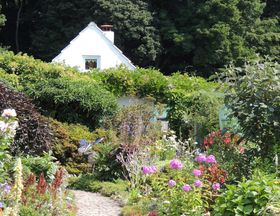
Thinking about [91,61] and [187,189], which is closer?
[187,189]

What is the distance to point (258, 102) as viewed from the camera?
7262 millimetres

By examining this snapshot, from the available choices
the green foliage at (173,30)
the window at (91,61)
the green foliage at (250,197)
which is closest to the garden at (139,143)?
the green foliage at (250,197)

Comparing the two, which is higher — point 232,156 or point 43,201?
point 232,156

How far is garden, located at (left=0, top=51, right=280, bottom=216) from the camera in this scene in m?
6.32

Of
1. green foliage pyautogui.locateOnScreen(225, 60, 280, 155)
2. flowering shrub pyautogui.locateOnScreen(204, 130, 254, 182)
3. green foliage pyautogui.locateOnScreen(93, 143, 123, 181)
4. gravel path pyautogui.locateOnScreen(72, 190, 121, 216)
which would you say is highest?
green foliage pyautogui.locateOnScreen(225, 60, 280, 155)

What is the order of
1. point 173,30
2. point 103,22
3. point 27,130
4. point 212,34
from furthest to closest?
point 173,30, point 103,22, point 212,34, point 27,130

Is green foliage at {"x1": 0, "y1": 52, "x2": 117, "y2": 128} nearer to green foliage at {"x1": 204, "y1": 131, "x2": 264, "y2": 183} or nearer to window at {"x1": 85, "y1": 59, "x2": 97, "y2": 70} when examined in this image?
green foliage at {"x1": 204, "y1": 131, "x2": 264, "y2": 183}

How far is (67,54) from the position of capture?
2162 centimetres

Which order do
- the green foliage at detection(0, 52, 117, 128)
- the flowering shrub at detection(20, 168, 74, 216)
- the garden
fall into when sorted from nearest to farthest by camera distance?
the flowering shrub at detection(20, 168, 74, 216) → the garden → the green foliage at detection(0, 52, 117, 128)

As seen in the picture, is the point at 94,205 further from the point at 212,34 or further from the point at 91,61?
the point at 212,34

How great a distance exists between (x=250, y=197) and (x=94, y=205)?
329cm

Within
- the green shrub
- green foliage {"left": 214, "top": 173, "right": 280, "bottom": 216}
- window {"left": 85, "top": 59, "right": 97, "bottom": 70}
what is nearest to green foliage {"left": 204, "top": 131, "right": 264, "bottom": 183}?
green foliage {"left": 214, "top": 173, "right": 280, "bottom": 216}

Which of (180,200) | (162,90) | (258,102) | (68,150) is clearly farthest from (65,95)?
(180,200)

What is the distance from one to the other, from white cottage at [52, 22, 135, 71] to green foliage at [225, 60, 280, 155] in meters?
13.8
